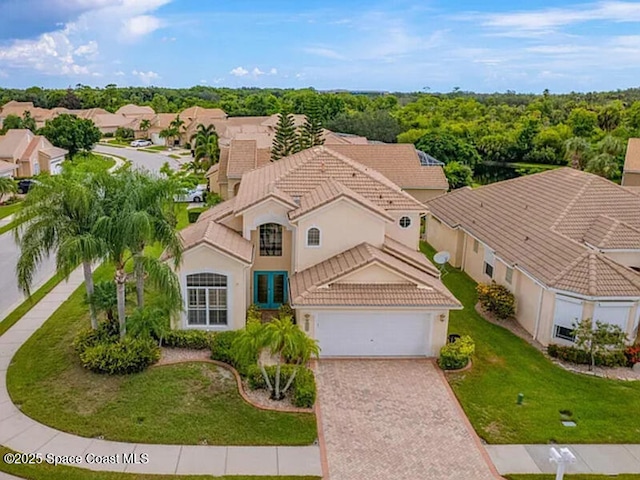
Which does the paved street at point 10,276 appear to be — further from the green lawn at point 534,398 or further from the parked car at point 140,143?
the parked car at point 140,143

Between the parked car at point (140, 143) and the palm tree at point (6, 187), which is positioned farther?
the parked car at point (140, 143)

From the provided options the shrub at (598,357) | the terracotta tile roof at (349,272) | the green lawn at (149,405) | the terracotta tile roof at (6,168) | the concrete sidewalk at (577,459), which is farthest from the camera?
the terracotta tile roof at (6,168)

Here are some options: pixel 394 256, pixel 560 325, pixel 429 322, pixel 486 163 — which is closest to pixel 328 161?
pixel 394 256

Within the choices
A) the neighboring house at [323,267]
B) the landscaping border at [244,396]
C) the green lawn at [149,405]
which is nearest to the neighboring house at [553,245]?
the neighboring house at [323,267]

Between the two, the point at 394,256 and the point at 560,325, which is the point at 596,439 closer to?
the point at 560,325

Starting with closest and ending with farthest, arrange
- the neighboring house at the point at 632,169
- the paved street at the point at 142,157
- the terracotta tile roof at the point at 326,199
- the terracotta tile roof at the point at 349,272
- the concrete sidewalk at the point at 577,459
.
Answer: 1. the concrete sidewalk at the point at 577,459
2. the terracotta tile roof at the point at 349,272
3. the terracotta tile roof at the point at 326,199
4. the neighboring house at the point at 632,169
5. the paved street at the point at 142,157

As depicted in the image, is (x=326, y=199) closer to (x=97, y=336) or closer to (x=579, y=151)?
(x=97, y=336)
